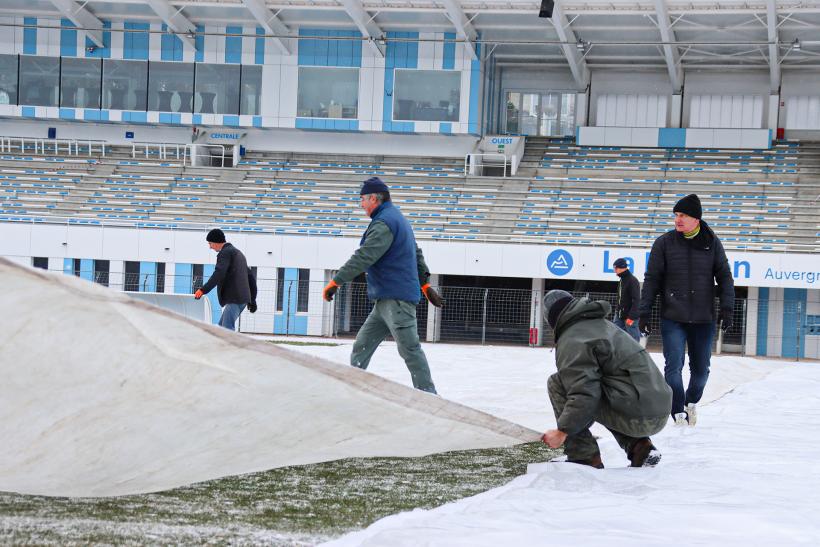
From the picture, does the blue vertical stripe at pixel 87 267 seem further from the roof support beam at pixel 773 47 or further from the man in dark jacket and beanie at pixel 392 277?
the man in dark jacket and beanie at pixel 392 277

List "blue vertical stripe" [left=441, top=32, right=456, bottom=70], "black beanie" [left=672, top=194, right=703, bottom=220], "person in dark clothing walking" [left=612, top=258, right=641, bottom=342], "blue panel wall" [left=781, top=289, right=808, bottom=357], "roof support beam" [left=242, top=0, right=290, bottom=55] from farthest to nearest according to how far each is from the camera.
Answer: "blue vertical stripe" [left=441, top=32, right=456, bottom=70]
"roof support beam" [left=242, top=0, right=290, bottom=55]
"blue panel wall" [left=781, top=289, right=808, bottom=357]
"person in dark clothing walking" [left=612, top=258, right=641, bottom=342]
"black beanie" [left=672, top=194, right=703, bottom=220]

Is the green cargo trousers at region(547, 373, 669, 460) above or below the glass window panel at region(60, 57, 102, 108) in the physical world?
below

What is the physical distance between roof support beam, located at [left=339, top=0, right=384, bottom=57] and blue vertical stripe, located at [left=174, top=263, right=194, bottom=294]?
7860 mm

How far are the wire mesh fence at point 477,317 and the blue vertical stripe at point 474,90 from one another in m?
6.88

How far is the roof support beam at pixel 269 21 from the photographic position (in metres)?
29.5

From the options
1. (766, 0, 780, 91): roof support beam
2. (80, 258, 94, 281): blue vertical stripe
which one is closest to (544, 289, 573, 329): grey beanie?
(80, 258, 94, 281): blue vertical stripe

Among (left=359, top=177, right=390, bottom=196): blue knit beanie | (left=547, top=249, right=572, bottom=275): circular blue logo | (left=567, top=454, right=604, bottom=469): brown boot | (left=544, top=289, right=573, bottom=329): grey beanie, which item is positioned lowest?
(left=567, top=454, right=604, bottom=469): brown boot

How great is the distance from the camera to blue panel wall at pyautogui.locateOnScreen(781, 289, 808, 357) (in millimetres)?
24766

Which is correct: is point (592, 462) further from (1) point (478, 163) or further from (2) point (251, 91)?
(2) point (251, 91)

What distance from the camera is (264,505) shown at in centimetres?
458

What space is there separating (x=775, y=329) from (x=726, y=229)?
3.35 meters

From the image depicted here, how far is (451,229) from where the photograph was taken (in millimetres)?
28266

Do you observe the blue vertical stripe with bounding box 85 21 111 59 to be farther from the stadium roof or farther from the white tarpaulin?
the white tarpaulin

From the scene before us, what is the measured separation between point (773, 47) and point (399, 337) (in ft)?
79.3
